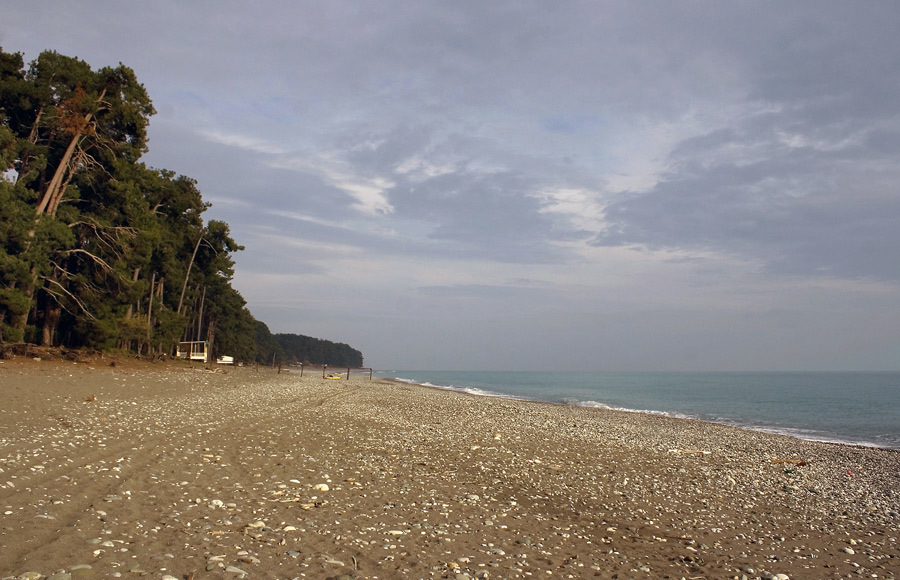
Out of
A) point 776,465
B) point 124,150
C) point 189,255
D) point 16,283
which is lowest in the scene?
point 776,465

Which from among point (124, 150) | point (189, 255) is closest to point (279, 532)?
point (124, 150)

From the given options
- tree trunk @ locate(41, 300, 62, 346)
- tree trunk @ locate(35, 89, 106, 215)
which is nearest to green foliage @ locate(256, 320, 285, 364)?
tree trunk @ locate(41, 300, 62, 346)

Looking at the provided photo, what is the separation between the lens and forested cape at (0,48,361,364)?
1054 inches

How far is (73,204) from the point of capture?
109 feet

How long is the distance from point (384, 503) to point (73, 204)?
113 ft

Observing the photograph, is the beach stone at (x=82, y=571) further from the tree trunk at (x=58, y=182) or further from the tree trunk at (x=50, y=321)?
the tree trunk at (x=50, y=321)

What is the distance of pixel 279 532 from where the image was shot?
6820 millimetres

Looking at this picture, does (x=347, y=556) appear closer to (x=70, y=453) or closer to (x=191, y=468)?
(x=191, y=468)

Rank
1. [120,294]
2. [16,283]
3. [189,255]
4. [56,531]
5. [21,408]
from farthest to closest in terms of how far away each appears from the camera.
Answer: [189,255] < [120,294] < [16,283] < [21,408] < [56,531]

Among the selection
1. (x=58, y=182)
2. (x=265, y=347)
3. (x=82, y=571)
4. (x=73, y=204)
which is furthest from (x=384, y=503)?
(x=265, y=347)

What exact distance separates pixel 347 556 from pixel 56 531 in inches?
125

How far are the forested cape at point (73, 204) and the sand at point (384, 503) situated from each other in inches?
488

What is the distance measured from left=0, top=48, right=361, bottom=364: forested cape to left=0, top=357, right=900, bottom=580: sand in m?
12.4

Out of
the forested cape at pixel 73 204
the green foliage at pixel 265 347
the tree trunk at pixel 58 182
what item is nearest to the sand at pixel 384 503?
the forested cape at pixel 73 204
